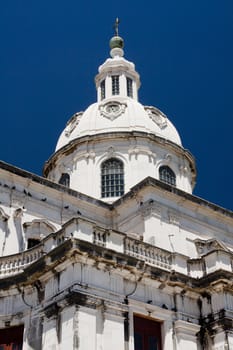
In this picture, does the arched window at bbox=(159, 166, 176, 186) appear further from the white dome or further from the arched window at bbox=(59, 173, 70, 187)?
the arched window at bbox=(59, 173, 70, 187)

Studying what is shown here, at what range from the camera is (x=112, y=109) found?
143 feet

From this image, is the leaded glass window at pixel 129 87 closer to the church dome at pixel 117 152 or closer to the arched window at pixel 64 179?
the church dome at pixel 117 152

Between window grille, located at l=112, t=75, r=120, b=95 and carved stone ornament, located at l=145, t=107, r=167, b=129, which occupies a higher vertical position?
window grille, located at l=112, t=75, r=120, b=95

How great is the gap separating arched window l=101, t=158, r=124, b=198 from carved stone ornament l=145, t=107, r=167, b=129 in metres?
4.93

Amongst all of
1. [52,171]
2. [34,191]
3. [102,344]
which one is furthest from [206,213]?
[102,344]

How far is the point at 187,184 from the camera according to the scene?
40.8 metres

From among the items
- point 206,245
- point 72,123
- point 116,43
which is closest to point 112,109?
point 72,123

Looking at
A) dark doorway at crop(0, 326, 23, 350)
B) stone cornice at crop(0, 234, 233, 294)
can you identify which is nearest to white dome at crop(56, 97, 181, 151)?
stone cornice at crop(0, 234, 233, 294)

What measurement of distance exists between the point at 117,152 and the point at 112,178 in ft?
5.88

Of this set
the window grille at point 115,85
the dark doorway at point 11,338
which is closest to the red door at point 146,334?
the dark doorway at point 11,338

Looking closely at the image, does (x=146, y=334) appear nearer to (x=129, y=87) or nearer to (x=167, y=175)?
(x=167, y=175)

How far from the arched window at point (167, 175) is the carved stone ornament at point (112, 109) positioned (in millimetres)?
5222

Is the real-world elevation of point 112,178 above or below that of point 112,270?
above

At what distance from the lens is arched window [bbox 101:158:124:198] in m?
38.9
